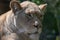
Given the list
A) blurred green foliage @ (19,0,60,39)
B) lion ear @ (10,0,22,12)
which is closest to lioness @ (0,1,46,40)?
lion ear @ (10,0,22,12)

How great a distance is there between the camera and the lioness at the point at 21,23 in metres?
2.65

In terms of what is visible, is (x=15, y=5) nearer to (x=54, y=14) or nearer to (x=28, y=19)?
(x=28, y=19)

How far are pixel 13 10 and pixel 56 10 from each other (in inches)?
111

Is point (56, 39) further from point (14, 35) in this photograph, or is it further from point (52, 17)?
point (14, 35)

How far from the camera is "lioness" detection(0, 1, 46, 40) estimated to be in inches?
104

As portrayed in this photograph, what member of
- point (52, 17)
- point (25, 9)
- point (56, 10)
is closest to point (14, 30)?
point (25, 9)

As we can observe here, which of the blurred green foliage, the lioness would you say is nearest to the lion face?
the lioness

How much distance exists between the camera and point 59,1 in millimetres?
5551

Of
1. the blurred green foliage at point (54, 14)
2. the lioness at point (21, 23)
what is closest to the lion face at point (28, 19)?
the lioness at point (21, 23)

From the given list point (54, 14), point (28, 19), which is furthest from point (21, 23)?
point (54, 14)

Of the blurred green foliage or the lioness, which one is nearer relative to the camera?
the lioness

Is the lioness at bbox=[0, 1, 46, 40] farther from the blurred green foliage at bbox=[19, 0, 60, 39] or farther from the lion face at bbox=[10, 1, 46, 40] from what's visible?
the blurred green foliage at bbox=[19, 0, 60, 39]

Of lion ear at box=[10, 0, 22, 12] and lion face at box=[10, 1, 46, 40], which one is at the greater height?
lion ear at box=[10, 0, 22, 12]

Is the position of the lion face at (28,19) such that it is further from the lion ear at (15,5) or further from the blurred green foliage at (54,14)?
the blurred green foliage at (54,14)
